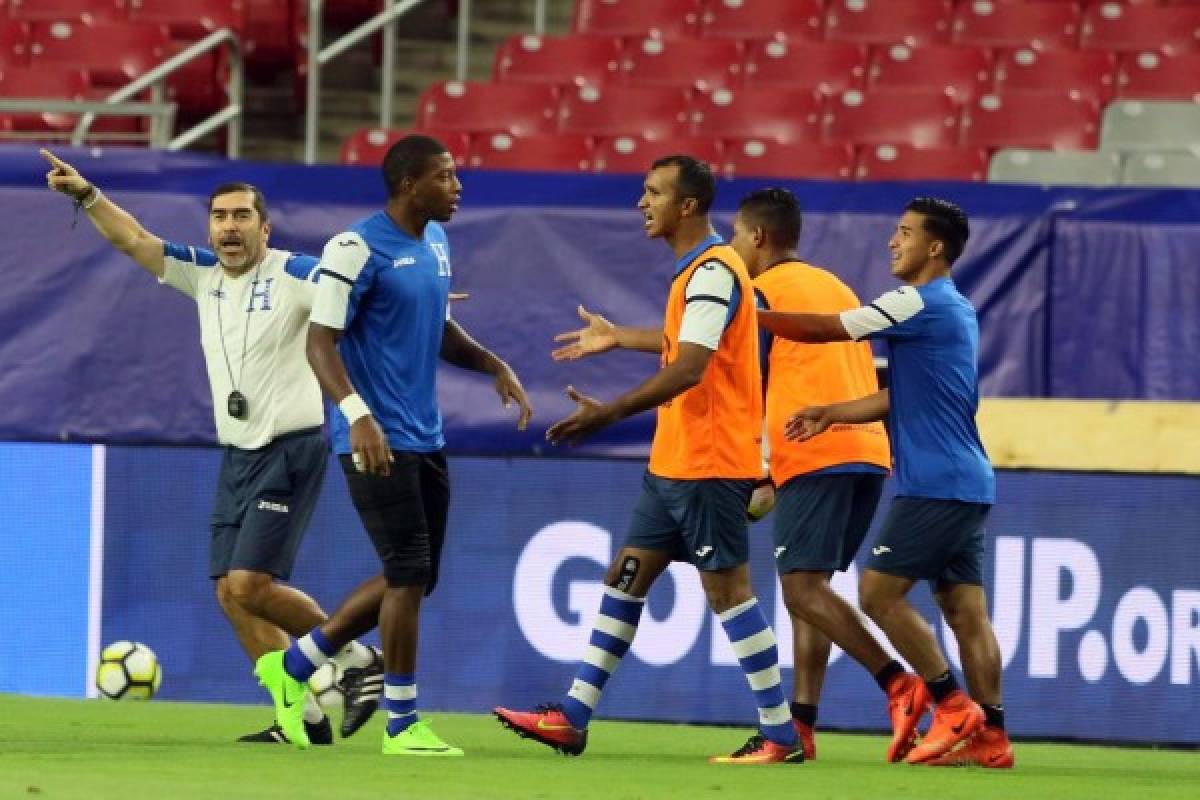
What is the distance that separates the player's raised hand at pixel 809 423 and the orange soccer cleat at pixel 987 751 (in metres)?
1.26

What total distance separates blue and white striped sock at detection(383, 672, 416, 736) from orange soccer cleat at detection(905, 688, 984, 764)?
5.91 feet

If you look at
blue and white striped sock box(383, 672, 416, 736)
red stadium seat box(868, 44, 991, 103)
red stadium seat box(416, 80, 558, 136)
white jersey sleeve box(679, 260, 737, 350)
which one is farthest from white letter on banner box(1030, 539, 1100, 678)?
red stadium seat box(416, 80, 558, 136)

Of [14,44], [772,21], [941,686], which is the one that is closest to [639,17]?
[772,21]

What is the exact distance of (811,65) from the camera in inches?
635

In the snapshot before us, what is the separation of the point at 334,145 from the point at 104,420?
16.9 feet

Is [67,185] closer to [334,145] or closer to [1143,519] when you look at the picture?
[1143,519]

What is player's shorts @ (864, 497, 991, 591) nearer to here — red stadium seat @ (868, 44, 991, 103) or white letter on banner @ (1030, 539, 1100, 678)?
white letter on banner @ (1030, 539, 1100, 678)

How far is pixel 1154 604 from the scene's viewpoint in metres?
11.7

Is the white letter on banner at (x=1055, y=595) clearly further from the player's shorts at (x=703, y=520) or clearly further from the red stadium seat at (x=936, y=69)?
the red stadium seat at (x=936, y=69)

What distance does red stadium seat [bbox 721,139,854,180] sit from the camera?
14.8m

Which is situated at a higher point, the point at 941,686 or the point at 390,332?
the point at 390,332

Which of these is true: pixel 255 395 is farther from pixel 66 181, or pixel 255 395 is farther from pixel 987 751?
pixel 987 751

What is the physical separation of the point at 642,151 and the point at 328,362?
680 centimetres

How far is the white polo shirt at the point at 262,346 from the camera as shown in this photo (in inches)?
382
